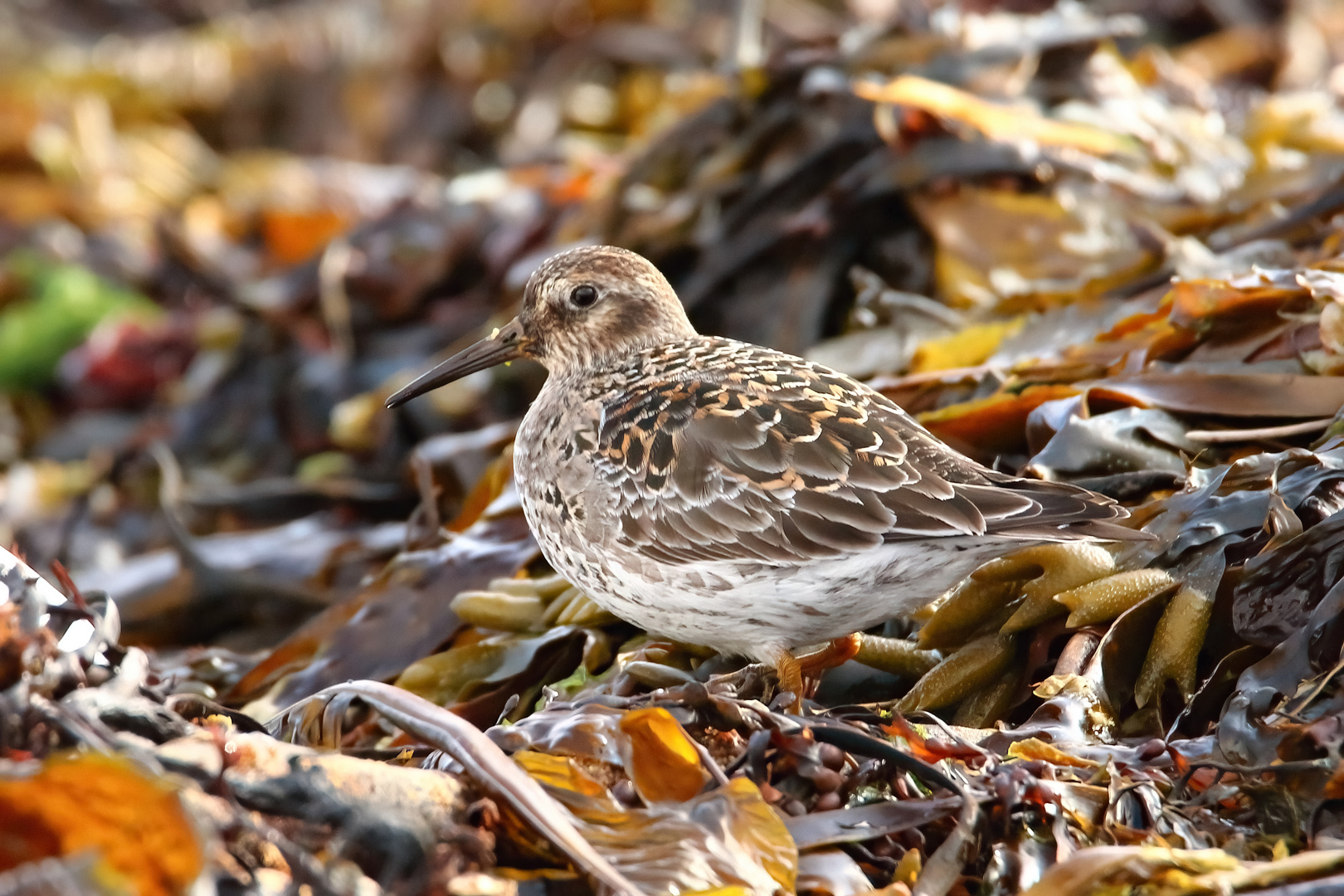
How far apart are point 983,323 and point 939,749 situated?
73.8 inches

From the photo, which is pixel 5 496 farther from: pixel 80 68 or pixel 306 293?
pixel 80 68

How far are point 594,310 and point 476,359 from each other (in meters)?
0.34

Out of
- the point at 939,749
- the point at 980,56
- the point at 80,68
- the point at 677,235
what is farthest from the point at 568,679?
the point at 80,68

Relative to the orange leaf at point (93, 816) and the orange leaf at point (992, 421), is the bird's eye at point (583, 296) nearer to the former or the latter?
the orange leaf at point (992, 421)

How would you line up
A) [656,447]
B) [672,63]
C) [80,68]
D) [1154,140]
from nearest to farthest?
[656,447]
[1154,140]
[672,63]
[80,68]

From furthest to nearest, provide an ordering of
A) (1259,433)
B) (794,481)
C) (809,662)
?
(1259,433) < (809,662) < (794,481)

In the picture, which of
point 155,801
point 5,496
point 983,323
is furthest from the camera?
point 5,496

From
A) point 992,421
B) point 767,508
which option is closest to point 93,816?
point 767,508

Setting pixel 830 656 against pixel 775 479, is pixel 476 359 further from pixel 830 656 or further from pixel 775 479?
pixel 830 656

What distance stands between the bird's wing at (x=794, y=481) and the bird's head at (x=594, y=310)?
413 mm

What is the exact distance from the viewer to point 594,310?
3158 mm

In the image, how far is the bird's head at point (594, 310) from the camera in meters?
3.16

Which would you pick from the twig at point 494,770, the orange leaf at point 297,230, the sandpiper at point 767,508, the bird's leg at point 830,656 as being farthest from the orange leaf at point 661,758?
the orange leaf at point 297,230

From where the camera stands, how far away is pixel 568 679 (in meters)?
A: 2.84
